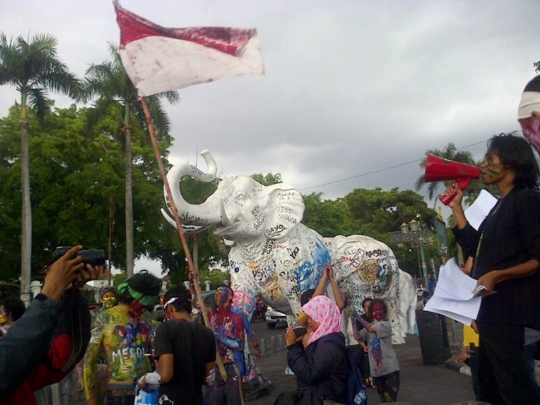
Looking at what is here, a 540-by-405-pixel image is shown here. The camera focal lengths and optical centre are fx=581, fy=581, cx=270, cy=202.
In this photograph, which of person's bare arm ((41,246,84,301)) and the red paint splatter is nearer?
person's bare arm ((41,246,84,301))

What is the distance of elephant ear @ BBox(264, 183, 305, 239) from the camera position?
25.8 ft

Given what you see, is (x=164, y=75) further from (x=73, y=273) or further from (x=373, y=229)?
(x=373, y=229)

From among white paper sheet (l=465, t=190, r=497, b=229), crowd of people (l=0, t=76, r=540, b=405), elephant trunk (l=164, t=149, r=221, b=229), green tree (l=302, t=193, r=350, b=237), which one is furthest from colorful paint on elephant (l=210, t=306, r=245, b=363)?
green tree (l=302, t=193, r=350, b=237)

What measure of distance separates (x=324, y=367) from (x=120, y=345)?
158 cm

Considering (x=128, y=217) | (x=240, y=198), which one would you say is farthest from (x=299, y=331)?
(x=128, y=217)

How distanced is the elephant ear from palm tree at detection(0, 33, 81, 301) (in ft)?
40.8

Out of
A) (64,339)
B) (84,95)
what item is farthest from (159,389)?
(84,95)

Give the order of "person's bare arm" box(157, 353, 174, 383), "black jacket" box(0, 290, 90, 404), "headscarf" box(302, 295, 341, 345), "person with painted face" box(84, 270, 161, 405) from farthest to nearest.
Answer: "person with painted face" box(84, 270, 161, 405), "headscarf" box(302, 295, 341, 345), "person's bare arm" box(157, 353, 174, 383), "black jacket" box(0, 290, 90, 404)

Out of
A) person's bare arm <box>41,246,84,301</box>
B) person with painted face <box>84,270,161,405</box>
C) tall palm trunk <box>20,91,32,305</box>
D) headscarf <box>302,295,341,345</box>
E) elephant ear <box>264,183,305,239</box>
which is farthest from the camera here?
tall palm trunk <box>20,91,32,305</box>

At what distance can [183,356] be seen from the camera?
12.0 feet

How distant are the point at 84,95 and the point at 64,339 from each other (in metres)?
19.7

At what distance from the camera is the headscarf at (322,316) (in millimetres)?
3705

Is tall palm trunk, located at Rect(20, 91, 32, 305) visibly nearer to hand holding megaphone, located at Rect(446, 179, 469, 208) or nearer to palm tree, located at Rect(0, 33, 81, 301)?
palm tree, located at Rect(0, 33, 81, 301)

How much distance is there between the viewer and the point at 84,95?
20.3m
